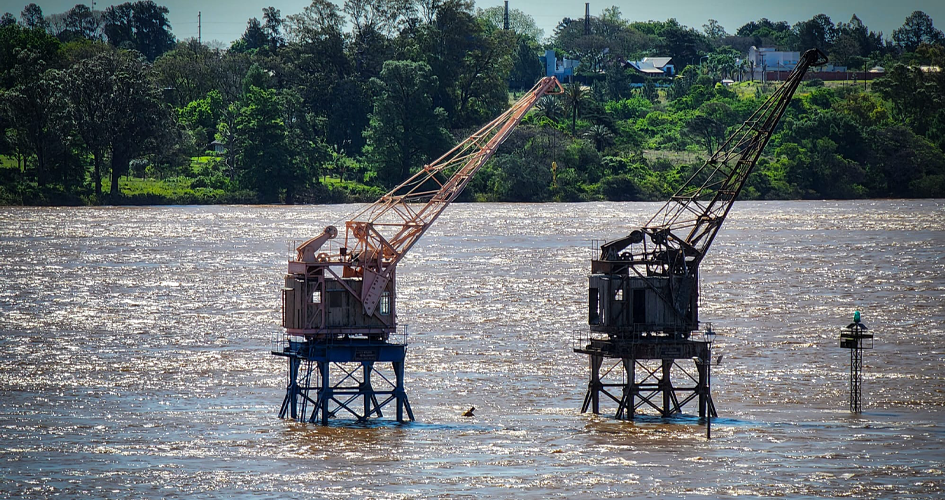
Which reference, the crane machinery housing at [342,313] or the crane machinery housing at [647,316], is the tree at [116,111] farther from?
the crane machinery housing at [647,316]

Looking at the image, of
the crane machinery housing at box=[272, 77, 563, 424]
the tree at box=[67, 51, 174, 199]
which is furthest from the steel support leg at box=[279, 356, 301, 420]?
the tree at box=[67, 51, 174, 199]

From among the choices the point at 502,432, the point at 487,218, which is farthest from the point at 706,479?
the point at 487,218

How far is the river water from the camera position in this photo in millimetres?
48781

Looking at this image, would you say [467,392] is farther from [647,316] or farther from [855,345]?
[855,345]

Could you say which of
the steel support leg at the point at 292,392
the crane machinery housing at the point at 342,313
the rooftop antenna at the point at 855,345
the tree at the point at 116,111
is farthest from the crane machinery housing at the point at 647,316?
the tree at the point at 116,111

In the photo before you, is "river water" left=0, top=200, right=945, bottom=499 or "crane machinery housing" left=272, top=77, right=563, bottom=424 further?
"crane machinery housing" left=272, top=77, right=563, bottom=424

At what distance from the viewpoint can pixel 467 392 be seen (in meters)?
64.4

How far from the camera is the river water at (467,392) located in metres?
48.8

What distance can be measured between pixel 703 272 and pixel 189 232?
67.9 metres

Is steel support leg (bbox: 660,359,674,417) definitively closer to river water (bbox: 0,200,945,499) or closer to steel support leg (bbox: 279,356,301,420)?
river water (bbox: 0,200,945,499)

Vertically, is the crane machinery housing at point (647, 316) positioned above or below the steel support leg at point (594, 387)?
above

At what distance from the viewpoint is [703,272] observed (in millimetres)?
122500

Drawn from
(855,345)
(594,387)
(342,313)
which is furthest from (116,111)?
(855,345)

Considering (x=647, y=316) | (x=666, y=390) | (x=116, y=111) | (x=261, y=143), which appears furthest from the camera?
(x=261, y=143)
